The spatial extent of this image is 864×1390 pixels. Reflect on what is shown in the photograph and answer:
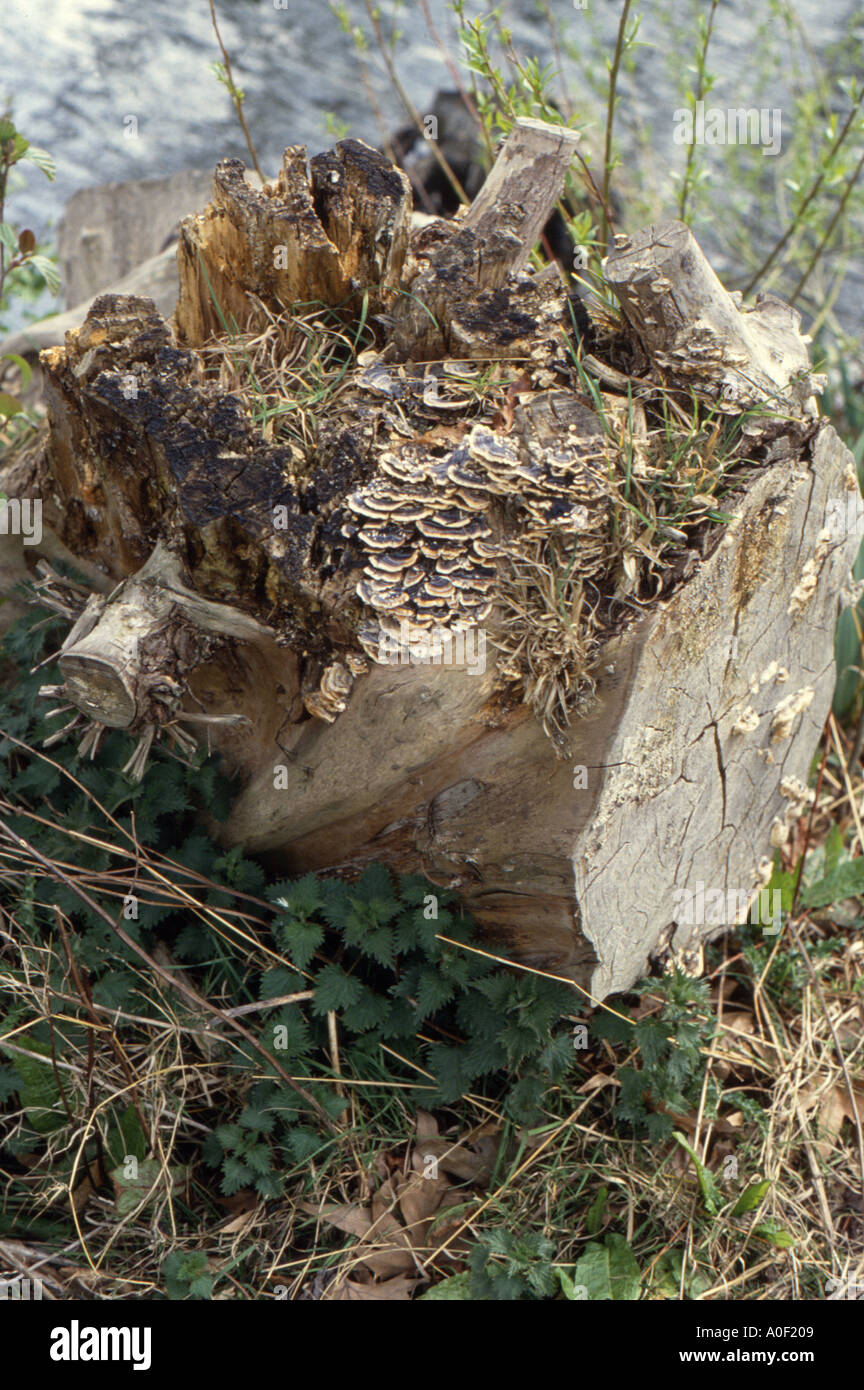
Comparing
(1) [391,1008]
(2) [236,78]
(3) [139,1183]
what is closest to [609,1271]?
(1) [391,1008]

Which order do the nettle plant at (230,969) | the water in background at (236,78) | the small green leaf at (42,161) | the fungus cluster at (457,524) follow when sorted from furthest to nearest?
the water in background at (236,78) < the small green leaf at (42,161) < the nettle plant at (230,969) < the fungus cluster at (457,524)

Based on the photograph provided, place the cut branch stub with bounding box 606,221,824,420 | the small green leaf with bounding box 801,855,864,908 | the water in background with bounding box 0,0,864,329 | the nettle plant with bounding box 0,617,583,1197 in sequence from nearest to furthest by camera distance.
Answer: the cut branch stub with bounding box 606,221,824,420, the nettle plant with bounding box 0,617,583,1197, the small green leaf with bounding box 801,855,864,908, the water in background with bounding box 0,0,864,329

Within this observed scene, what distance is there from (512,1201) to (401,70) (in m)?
6.19

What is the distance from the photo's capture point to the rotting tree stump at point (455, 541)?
195cm

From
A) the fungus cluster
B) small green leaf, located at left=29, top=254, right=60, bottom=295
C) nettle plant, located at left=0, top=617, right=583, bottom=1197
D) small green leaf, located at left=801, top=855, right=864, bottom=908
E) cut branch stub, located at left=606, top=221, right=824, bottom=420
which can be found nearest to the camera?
the fungus cluster

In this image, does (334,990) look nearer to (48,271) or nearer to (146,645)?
(146,645)

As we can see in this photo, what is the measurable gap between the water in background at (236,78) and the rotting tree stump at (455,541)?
3394 millimetres

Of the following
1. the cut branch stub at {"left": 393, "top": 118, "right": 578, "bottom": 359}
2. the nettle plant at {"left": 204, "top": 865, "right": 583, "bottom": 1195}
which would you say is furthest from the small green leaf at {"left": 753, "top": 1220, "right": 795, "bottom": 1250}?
the cut branch stub at {"left": 393, "top": 118, "right": 578, "bottom": 359}

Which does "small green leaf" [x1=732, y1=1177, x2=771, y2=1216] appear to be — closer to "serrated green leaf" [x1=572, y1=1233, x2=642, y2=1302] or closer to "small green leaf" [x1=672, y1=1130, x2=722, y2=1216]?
"small green leaf" [x1=672, y1=1130, x2=722, y2=1216]

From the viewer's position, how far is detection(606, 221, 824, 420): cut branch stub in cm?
207

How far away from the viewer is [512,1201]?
2252 millimetres

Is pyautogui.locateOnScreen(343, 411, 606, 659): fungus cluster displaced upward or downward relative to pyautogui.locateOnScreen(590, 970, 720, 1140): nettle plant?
upward

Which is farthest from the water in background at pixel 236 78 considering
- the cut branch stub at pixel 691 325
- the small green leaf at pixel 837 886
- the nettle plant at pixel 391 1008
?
the nettle plant at pixel 391 1008

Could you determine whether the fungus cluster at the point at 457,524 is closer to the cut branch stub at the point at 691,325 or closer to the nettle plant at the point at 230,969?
the cut branch stub at the point at 691,325
